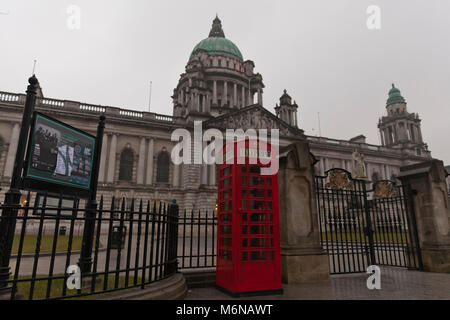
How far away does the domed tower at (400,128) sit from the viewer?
52.0 metres

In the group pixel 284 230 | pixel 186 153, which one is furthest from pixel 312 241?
pixel 186 153

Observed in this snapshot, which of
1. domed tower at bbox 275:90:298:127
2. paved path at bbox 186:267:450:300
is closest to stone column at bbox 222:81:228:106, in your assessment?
domed tower at bbox 275:90:298:127

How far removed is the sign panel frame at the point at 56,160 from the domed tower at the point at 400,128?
5769 centimetres

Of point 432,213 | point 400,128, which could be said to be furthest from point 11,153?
point 400,128

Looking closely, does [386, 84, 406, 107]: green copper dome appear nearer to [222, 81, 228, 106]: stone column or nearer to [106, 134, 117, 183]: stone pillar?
[222, 81, 228, 106]: stone column

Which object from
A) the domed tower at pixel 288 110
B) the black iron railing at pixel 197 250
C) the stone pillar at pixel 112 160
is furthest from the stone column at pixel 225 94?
the black iron railing at pixel 197 250

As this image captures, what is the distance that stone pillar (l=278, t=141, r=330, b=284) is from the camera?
21.3 ft

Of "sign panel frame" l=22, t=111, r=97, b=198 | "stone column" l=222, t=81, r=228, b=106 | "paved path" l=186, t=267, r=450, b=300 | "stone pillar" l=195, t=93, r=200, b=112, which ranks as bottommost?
"paved path" l=186, t=267, r=450, b=300

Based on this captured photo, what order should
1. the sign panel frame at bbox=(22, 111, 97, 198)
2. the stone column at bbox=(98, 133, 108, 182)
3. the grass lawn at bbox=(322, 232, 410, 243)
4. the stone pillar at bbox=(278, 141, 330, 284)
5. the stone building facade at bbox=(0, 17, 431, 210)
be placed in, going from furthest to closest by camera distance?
the stone column at bbox=(98, 133, 108, 182)
the stone building facade at bbox=(0, 17, 431, 210)
the grass lawn at bbox=(322, 232, 410, 243)
the stone pillar at bbox=(278, 141, 330, 284)
the sign panel frame at bbox=(22, 111, 97, 198)

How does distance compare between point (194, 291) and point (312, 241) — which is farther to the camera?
point (312, 241)

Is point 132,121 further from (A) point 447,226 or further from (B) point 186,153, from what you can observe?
(A) point 447,226

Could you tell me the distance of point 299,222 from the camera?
22.5 ft
